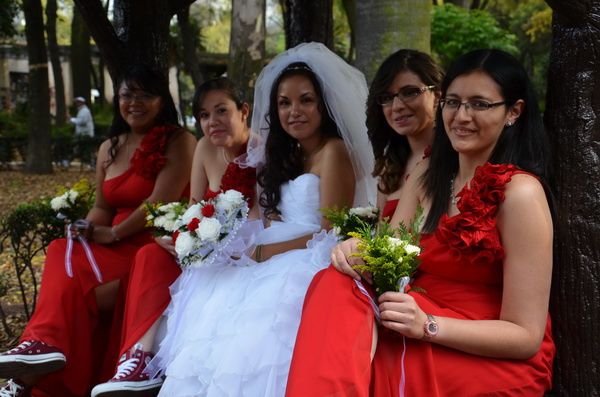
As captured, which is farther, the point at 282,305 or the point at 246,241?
the point at 246,241

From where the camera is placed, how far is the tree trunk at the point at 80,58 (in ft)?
76.6

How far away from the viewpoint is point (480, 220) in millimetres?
2664

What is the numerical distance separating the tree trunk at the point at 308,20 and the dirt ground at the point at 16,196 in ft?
11.6

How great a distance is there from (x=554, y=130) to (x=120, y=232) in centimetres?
292

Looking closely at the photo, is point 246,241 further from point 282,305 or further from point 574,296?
point 574,296

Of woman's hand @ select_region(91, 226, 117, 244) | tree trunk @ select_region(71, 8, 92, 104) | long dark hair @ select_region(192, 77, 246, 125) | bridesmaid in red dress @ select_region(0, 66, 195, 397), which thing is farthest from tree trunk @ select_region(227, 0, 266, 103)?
tree trunk @ select_region(71, 8, 92, 104)

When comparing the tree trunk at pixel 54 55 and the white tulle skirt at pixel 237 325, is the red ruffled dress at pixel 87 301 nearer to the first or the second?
the white tulle skirt at pixel 237 325

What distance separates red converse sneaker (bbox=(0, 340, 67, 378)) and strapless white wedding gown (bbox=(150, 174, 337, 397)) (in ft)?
2.43

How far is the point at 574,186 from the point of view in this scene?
307 cm

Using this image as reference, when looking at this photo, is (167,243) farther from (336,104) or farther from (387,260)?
(387,260)

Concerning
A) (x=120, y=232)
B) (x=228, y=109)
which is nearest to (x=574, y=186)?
(x=228, y=109)

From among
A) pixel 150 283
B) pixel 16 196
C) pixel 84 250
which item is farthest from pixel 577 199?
pixel 16 196

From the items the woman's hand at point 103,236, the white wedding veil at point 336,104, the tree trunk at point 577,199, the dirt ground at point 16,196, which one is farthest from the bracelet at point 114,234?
the tree trunk at point 577,199

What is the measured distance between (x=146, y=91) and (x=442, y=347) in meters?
3.02
